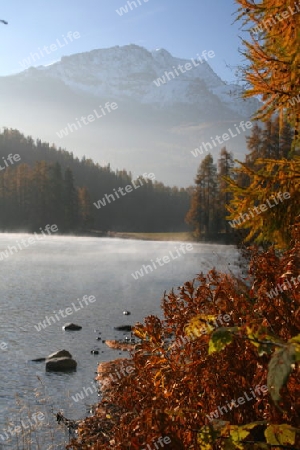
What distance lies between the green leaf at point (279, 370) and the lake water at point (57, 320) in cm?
515

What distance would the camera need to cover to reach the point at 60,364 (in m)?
14.5

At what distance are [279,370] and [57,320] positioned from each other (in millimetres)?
20479

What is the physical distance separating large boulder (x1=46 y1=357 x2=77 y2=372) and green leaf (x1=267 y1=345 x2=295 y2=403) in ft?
44.0

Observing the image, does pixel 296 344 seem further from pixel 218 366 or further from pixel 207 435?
pixel 218 366

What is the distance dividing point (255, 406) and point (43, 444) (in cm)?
722

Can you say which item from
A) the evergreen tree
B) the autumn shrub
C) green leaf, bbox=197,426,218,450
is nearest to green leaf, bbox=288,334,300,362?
green leaf, bbox=197,426,218,450

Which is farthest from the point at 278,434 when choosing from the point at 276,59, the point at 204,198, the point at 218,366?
the point at 204,198

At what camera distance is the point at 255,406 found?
12.1ft

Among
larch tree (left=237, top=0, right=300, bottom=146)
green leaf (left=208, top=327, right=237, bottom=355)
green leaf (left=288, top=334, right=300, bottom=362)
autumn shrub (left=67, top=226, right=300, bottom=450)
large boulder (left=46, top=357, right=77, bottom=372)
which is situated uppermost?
larch tree (left=237, top=0, right=300, bottom=146)

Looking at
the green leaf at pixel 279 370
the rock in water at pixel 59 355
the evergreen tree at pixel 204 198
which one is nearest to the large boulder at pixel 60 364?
the rock in water at pixel 59 355

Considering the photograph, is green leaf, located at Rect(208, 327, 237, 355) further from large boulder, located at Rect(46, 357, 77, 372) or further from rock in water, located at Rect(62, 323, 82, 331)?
rock in water, located at Rect(62, 323, 82, 331)

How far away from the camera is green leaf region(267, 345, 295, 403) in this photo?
1.76m

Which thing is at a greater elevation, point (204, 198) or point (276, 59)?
point (276, 59)

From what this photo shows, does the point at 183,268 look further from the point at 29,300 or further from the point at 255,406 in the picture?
the point at 255,406
